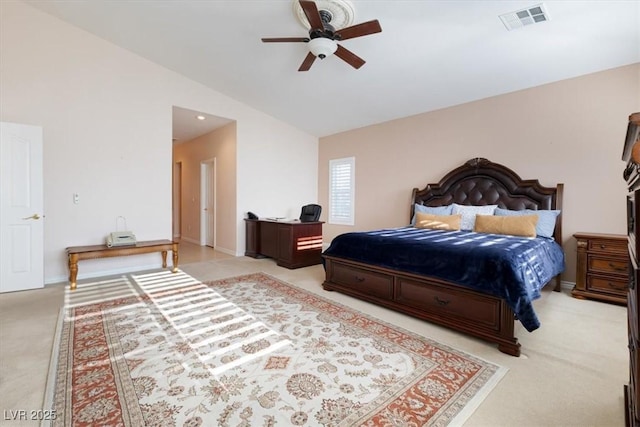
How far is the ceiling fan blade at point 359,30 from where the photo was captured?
8.79 feet

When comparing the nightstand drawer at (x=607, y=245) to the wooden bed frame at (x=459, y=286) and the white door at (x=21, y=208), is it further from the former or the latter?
the white door at (x=21, y=208)

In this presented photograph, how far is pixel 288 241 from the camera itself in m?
5.01

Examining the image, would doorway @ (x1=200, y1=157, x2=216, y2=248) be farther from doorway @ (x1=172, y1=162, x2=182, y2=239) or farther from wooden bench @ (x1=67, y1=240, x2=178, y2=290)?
wooden bench @ (x1=67, y1=240, x2=178, y2=290)

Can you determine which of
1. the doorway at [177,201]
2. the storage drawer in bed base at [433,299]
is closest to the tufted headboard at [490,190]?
the storage drawer in bed base at [433,299]

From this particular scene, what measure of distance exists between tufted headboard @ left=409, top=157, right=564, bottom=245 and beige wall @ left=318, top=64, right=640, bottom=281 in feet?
0.47

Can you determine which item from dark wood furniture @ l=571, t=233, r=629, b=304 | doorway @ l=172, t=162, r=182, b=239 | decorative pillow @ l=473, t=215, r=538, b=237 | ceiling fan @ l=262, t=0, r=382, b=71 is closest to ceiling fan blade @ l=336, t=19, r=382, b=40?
ceiling fan @ l=262, t=0, r=382, b=71

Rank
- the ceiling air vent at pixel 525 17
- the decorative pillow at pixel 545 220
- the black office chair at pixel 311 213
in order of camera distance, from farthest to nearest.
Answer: the black office chair at pixel 311 213 → the decorative pillow at pixel 545 220 → the ceiling air vent at pixel 525 17

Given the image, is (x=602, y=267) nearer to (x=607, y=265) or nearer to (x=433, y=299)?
(x=607, y=265)

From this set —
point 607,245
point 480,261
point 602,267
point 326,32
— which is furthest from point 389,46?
point 602,267

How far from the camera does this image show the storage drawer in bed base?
2273 mm

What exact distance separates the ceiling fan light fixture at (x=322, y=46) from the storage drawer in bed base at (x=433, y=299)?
7.73ft

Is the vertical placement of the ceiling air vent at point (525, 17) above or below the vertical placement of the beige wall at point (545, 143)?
above

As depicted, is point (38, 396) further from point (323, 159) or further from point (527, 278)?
point (323, 159)

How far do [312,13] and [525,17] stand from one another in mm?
2162
